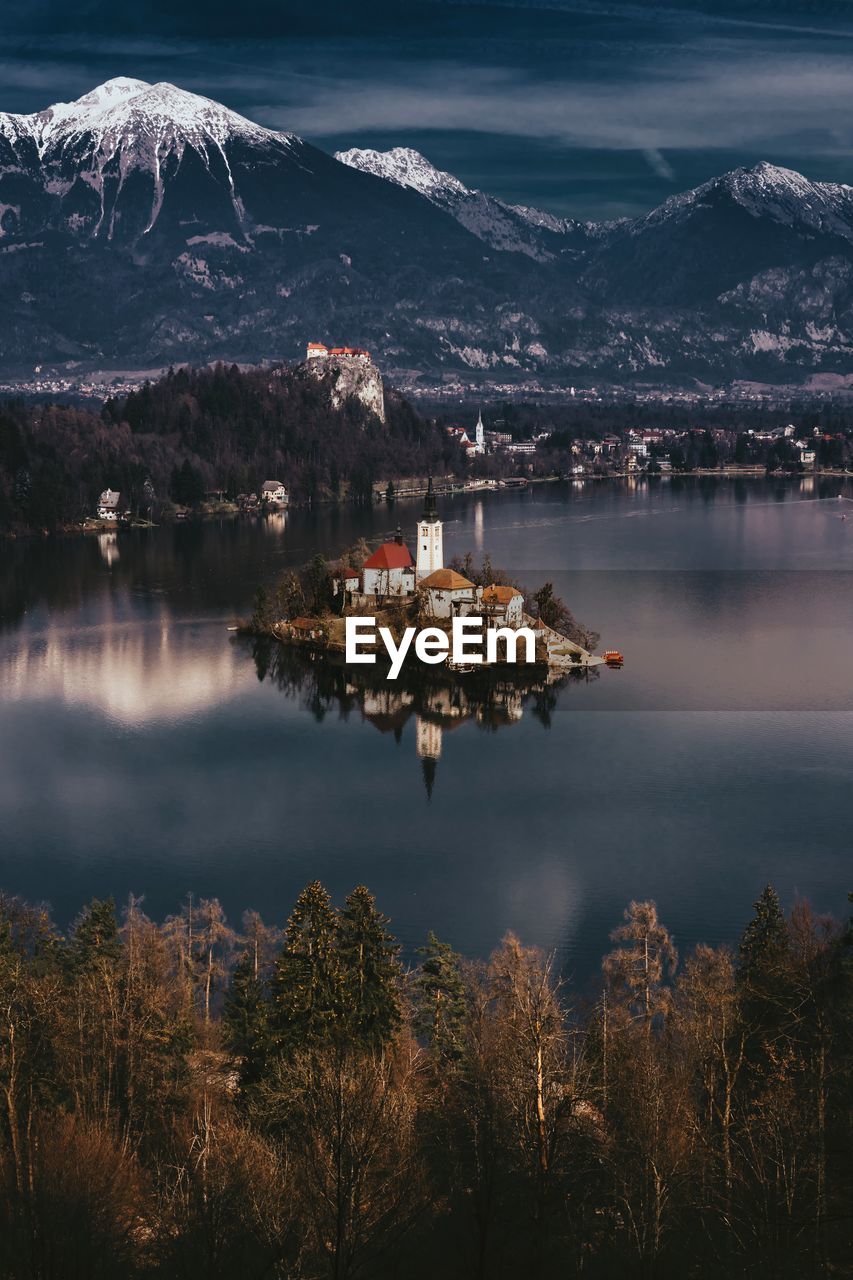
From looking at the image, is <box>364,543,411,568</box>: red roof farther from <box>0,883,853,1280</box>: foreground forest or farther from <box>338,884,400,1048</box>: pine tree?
<box>338,884,400,1048</box>: pine tree

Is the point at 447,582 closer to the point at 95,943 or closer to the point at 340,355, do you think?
the point at 95,943

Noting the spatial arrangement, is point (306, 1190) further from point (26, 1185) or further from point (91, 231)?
point (91, 231)

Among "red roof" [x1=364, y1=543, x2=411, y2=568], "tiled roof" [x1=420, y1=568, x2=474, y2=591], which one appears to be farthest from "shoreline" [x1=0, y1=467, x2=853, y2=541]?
"tiled roof" [x1=420, y1=568, x2=474, y2=591]

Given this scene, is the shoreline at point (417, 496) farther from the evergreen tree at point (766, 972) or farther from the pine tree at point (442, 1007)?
the evergreen tree at point (766, 972)

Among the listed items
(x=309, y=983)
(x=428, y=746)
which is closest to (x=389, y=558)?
(x=428, y=746)

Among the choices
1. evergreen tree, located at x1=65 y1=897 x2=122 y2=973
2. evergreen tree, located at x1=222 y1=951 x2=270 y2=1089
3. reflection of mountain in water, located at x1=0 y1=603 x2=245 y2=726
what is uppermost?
reflection of mountain in water, located at x1=0 y1=603 x2=245 y2=726

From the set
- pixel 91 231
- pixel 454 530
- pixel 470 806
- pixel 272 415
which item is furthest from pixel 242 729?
pixel 91 231

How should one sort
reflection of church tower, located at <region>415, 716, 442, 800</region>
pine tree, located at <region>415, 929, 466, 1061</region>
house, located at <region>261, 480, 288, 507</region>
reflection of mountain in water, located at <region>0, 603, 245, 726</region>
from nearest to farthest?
pine tree, located at <region>415, 929, 466, 1061</region>
reflection of church tower, located at <region>415, 716, 442, 800</region>
reflection of mountain in water, located at <region>0, 603, 245, 726</region>
house, located at <region>261, 480, 288, 507</region>
